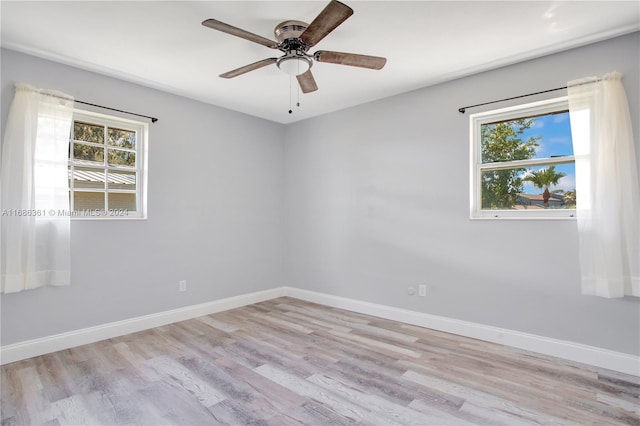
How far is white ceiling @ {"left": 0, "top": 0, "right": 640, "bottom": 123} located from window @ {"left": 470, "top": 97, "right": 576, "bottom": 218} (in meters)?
0.52

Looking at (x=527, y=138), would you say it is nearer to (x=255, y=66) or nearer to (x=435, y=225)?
(x=435, y=225)

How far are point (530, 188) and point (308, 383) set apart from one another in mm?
2581

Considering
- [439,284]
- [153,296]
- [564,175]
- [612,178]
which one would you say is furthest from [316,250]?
[612,178]

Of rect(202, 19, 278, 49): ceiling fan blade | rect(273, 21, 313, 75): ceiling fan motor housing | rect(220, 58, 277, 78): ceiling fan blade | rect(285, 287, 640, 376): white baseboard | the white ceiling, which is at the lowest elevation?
rect(285, 287, 640, 376): white baseboard

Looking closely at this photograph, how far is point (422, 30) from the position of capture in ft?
8.18

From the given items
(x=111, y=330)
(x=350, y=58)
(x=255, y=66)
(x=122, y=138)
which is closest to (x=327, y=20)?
(x=350, y=58)

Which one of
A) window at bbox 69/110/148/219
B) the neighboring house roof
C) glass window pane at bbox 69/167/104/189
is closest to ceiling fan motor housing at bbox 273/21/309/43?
window at bbox 69/110/148/219

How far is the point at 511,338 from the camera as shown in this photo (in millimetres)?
2986

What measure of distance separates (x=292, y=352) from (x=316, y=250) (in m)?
1.88

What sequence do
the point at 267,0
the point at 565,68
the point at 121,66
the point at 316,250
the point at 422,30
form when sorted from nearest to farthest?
the point at 267,0 < the point at 422,30 < the point at 565,68 < the point at 121,66 < the point at 316,250

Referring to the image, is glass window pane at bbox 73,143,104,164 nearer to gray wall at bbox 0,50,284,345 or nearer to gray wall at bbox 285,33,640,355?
gray wall at bbox 0,50,284,345

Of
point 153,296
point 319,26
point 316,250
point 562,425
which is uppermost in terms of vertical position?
point 319,26

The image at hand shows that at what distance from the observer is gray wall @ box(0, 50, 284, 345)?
2.92 meters

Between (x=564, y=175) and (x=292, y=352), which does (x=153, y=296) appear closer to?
(x=292, y=352)
